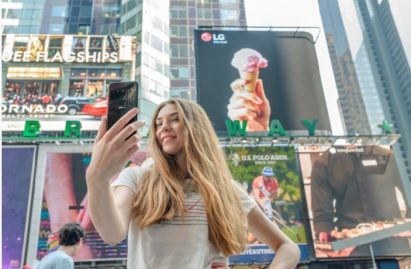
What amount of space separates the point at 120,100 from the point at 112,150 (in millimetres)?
260

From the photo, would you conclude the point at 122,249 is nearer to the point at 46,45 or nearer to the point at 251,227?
the point at 251,227

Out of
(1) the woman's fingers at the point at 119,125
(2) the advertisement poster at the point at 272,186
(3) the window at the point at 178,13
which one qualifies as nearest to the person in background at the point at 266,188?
(2) the advertisement poster at the point at 272,186

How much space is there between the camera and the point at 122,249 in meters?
16.1

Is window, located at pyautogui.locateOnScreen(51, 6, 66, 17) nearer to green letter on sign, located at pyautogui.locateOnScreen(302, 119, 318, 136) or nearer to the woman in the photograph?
green letter on sign, located at pyautogui.locateOnScreen(302, 119, 318, 136)

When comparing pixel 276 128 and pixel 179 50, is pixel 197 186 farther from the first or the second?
pixel 179 50

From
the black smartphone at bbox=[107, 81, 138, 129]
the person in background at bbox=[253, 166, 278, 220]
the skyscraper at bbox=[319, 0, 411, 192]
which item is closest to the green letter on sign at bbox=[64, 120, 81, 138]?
the person in background at bbox=[253, 166, 278, 220]

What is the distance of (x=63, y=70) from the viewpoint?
86.6 feet

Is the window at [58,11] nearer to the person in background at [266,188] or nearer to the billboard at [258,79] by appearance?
the billboard at [258,79]

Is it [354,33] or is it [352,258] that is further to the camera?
[354,33]

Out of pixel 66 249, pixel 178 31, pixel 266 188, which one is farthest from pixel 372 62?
pixel 66 249

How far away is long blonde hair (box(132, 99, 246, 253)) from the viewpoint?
1518 mm

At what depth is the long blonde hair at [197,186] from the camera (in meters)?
1.52

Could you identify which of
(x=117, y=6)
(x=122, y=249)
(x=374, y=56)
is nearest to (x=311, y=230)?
(x=122, y=249)

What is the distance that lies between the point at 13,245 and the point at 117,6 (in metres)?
27.7
